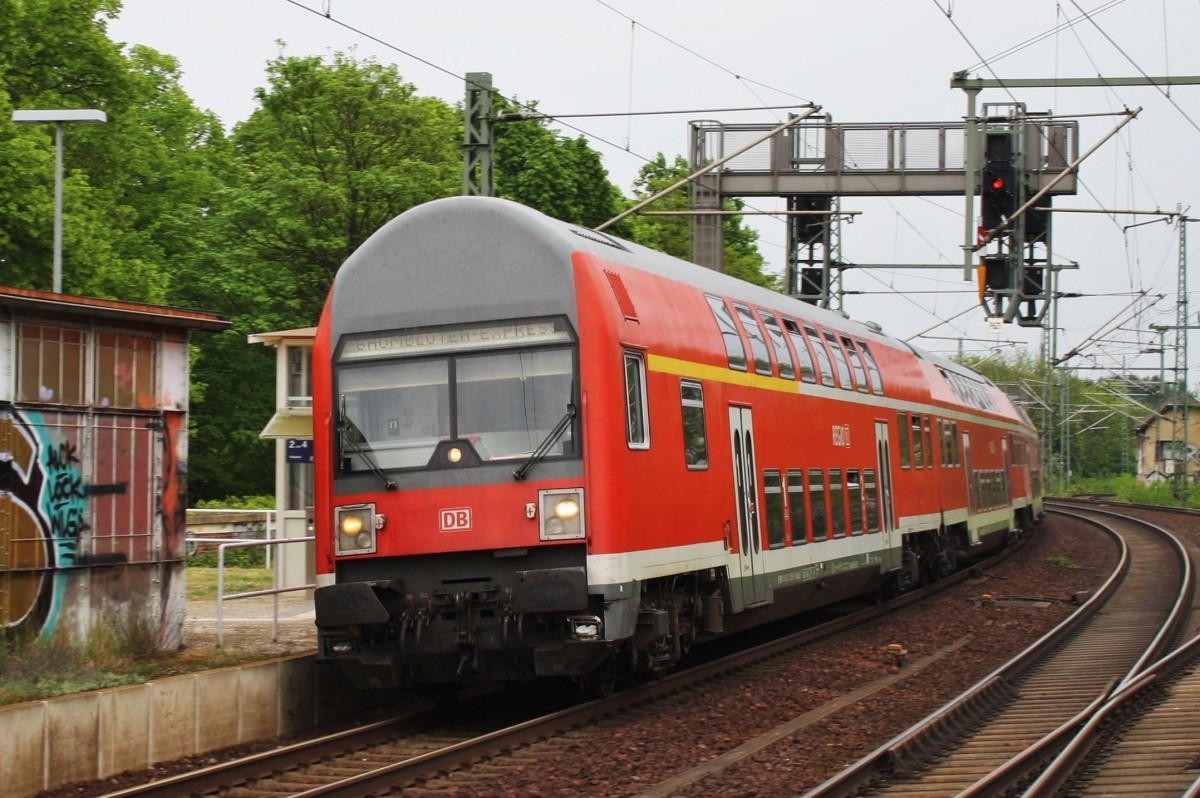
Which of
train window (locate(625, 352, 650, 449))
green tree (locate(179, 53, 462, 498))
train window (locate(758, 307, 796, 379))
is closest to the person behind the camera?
train window (locate(625, 352, 650, 449))

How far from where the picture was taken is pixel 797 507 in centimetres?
1553

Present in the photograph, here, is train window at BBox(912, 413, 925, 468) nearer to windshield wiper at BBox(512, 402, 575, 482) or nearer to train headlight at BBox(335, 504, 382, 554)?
windshield wiper at BBox(512, 402, 575, 482)

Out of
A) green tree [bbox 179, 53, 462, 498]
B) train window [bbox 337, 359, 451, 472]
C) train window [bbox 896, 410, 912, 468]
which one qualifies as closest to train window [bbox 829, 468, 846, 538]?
train window [bbox 896, 410, 912, 468]

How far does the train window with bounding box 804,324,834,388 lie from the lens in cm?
1702

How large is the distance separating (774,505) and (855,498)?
3377mm

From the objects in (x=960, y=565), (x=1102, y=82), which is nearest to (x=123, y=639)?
(x=1102, y=82)

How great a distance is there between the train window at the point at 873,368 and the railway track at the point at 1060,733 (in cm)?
394

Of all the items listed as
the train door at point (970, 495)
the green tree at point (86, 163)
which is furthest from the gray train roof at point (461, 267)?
the green tree at point (86, 163)

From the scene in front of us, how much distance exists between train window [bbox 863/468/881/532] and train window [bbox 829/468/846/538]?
109 centimetres

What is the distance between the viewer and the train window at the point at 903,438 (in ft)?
67.4

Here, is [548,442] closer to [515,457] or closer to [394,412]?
[515,457]

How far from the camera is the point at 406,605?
11.4m

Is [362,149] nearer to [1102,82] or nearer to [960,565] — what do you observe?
[960,565]

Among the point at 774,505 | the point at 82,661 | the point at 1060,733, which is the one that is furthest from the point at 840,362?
the point at 82,661
